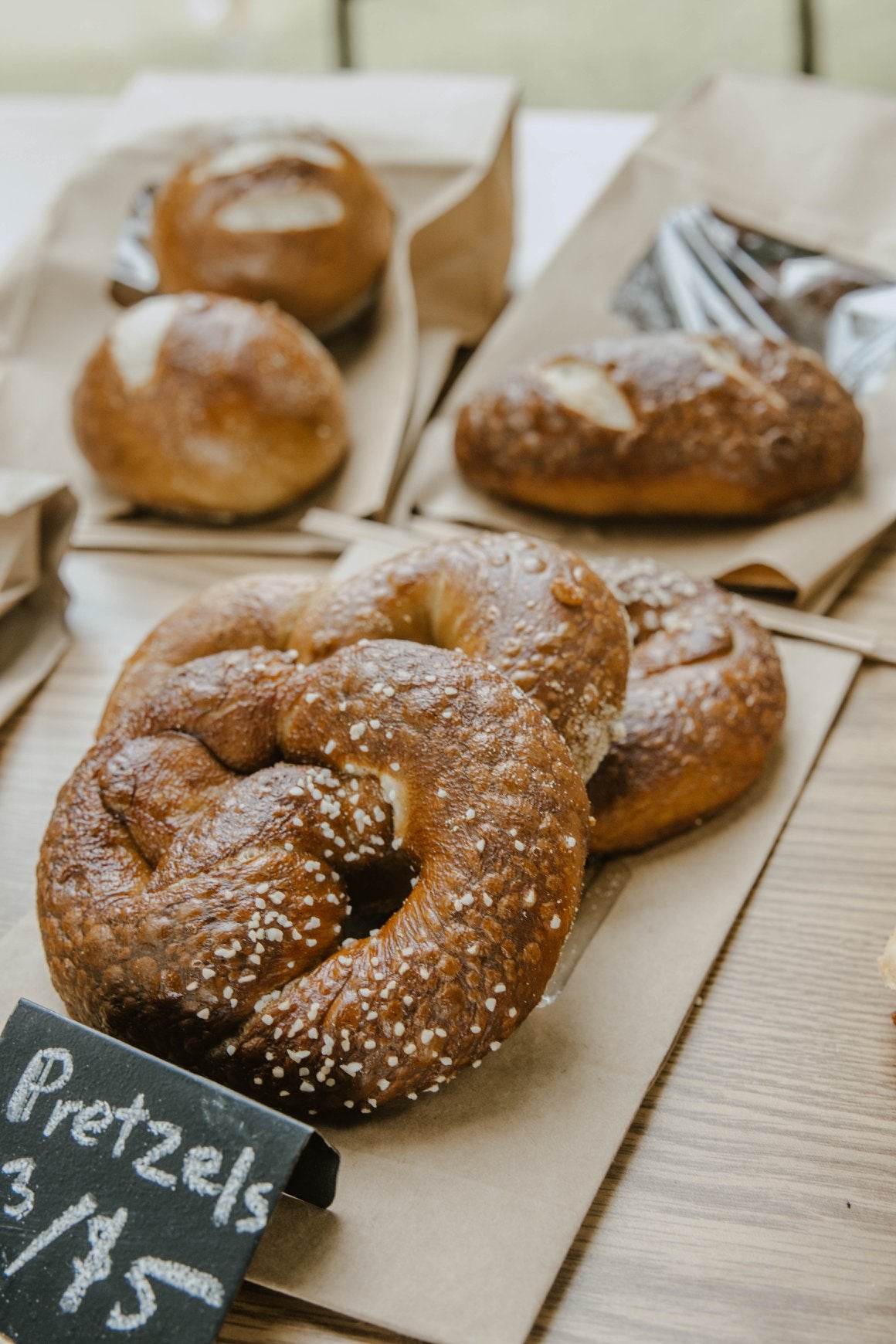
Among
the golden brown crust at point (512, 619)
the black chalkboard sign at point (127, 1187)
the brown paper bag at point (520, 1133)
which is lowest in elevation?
the brown paper bag at point (520, 1133)

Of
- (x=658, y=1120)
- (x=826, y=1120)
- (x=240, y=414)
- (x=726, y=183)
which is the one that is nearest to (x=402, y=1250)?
(x=658, y=1120)

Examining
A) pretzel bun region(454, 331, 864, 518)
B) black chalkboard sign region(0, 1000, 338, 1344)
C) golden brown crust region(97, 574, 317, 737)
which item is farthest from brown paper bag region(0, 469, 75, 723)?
black chalkboard sign region(0, 1000, 338, 1344)

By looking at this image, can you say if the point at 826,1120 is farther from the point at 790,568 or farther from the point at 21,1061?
the point at 790,568

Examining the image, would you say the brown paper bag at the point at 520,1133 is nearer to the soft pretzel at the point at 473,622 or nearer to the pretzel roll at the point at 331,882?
the pretzel roll at the point at 331,882

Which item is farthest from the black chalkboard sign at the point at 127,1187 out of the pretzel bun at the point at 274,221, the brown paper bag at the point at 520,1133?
the pretzel bun at the point at 274,221

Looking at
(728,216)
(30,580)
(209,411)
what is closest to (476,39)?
(728,216)
